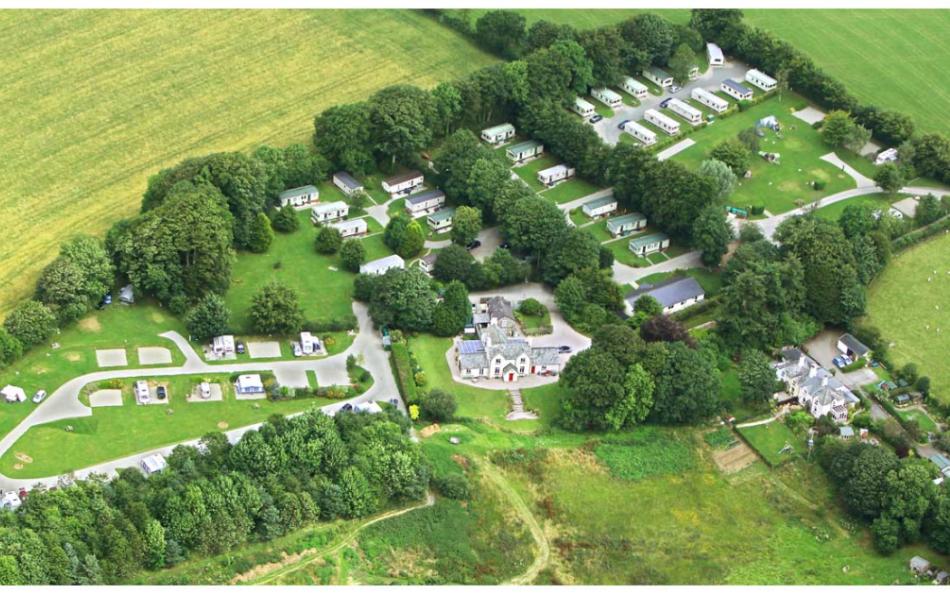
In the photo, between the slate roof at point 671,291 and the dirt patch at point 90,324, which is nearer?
the dirt patch at point 90,324

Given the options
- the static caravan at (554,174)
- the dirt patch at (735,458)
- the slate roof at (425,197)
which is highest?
the slate roof at (425,197)

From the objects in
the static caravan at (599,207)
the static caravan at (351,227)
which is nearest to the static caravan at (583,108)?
the static caravan at (599,207)

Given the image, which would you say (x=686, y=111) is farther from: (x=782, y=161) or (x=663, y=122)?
(x=782, y=161)

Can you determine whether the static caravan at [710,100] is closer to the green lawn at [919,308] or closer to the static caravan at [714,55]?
the static caravan at [714,55]

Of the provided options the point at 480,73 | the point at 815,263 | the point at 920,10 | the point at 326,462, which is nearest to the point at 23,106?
the point at 480,73

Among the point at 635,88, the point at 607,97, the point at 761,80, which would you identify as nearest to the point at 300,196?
the point at 607,97

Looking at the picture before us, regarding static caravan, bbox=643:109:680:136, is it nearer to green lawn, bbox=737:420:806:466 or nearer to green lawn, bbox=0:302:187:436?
green lawn, bbox=737:420:806:466

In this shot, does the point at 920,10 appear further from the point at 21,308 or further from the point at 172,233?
the point at 21,308
